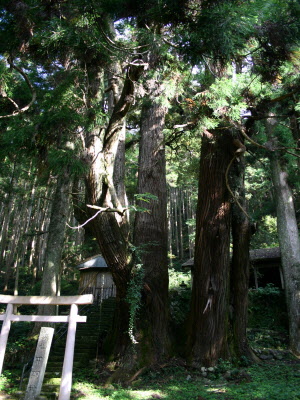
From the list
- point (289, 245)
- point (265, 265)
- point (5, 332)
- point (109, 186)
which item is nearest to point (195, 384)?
point (5, 332)

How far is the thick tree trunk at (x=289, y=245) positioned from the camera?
9578 millimetres

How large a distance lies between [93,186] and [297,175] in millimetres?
9538

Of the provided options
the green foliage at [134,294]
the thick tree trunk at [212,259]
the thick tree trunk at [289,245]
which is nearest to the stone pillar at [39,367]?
the green foliage at [134,294]

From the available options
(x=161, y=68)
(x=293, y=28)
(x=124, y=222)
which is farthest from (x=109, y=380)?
(x=293, y=28)

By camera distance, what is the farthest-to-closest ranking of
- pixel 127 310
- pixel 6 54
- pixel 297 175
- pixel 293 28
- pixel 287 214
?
pixel 297 175 → pixel 287 214 → pixel 127 310 → pixel 6 54 → pixel 293 28

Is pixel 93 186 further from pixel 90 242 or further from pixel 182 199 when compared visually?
pixel 182 199

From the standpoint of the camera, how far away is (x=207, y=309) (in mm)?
6285

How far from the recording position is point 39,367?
16.8ft

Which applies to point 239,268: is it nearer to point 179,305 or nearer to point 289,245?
point 179,305

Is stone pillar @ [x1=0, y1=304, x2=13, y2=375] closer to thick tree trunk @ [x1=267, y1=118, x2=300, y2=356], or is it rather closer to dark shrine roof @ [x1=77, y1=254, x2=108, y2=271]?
A: thick tree trunk @ [x1=267, y1=118, x2=300, y2=356]

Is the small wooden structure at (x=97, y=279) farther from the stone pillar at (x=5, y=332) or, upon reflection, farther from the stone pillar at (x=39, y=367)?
the stone pillar at (x=39, y=367)

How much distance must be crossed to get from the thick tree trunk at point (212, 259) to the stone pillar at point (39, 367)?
2943mm

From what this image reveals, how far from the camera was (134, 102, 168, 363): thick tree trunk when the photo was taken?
636 centimetres

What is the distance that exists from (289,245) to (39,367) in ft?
28.5
